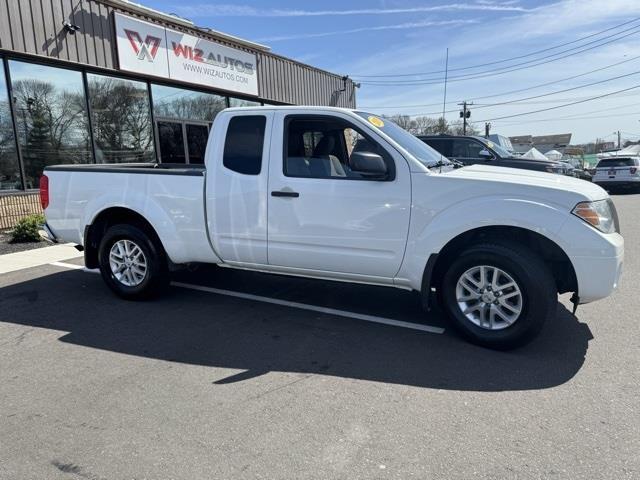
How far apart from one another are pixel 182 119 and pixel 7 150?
4.94 metres

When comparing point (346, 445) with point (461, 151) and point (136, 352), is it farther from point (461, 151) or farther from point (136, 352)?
A: point (461, 151)

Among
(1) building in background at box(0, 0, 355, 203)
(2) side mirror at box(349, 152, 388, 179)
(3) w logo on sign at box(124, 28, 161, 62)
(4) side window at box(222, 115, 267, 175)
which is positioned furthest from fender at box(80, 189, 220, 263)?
(3) w logo on sign at box(124, 28, 161, 62)

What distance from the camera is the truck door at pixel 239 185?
4.71m

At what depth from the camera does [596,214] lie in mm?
3752

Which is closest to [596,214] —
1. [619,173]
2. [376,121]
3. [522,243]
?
[522,243]

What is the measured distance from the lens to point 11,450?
108 inches

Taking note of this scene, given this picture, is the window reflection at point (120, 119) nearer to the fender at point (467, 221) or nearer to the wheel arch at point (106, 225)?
the wheel arch at point (106, 225)

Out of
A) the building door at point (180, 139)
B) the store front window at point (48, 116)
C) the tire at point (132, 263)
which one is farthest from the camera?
the building door at point (180, 139)

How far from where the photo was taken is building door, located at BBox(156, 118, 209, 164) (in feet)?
43.7

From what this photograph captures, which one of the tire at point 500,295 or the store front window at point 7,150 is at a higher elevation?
the store front window at point 7,150

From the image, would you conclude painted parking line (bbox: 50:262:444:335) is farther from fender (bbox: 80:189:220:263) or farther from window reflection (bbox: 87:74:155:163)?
window reflection (bbox: 87:74:155:163)

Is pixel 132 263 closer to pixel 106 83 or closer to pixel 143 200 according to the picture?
pixel 143 200

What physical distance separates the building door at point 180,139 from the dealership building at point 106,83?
29mm

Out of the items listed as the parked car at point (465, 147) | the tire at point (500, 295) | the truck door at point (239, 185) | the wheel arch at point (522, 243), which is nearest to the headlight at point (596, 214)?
the wheel arch at point (522, 243)
